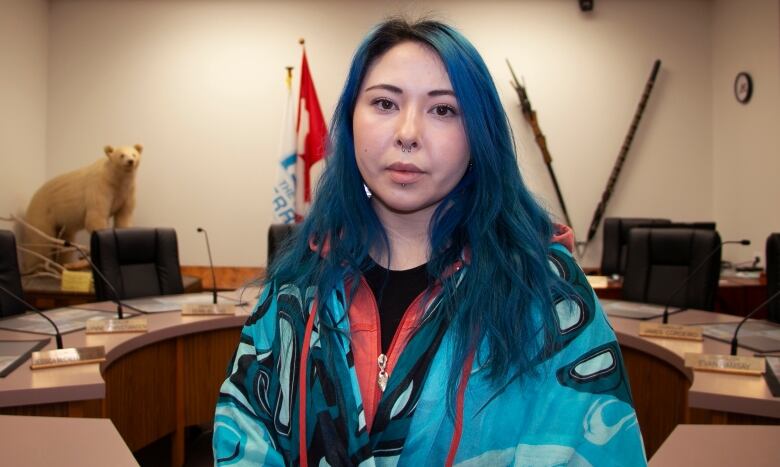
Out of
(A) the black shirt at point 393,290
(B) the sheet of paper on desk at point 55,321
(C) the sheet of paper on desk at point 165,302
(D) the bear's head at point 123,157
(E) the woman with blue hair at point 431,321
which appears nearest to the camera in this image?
(E) the woman with blue hair at point 431,321

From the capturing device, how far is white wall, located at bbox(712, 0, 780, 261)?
4.77 m

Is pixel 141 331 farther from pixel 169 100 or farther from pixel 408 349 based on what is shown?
pixel 169 100

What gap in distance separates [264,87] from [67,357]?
4068mm

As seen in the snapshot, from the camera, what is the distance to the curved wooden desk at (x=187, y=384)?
174cm

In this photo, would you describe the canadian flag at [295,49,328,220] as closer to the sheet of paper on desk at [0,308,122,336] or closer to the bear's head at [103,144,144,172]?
the bear's head at [103,144,144,172]

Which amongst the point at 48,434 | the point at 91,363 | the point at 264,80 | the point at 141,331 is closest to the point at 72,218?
the point at 264,80

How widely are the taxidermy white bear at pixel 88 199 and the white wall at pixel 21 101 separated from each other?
0.84 ft

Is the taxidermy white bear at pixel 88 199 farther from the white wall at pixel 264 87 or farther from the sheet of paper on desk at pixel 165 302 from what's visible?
the sheet of paper on desk at pixel 165 302

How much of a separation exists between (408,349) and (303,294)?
0.66 ft

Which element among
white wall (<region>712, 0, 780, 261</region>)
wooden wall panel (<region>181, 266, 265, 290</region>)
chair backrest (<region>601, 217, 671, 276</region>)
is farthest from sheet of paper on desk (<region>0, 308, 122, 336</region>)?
white wall (<region>712, 0, 780, 261</region>)

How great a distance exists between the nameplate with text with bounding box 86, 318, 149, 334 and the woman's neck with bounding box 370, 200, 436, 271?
1795 millimetres

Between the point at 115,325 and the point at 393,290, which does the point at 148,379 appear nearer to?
the point at 115,325

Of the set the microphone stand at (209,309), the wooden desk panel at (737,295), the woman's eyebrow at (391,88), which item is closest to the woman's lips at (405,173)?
the woman's eyebrow at (391,88)

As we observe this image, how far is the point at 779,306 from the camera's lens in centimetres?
287
